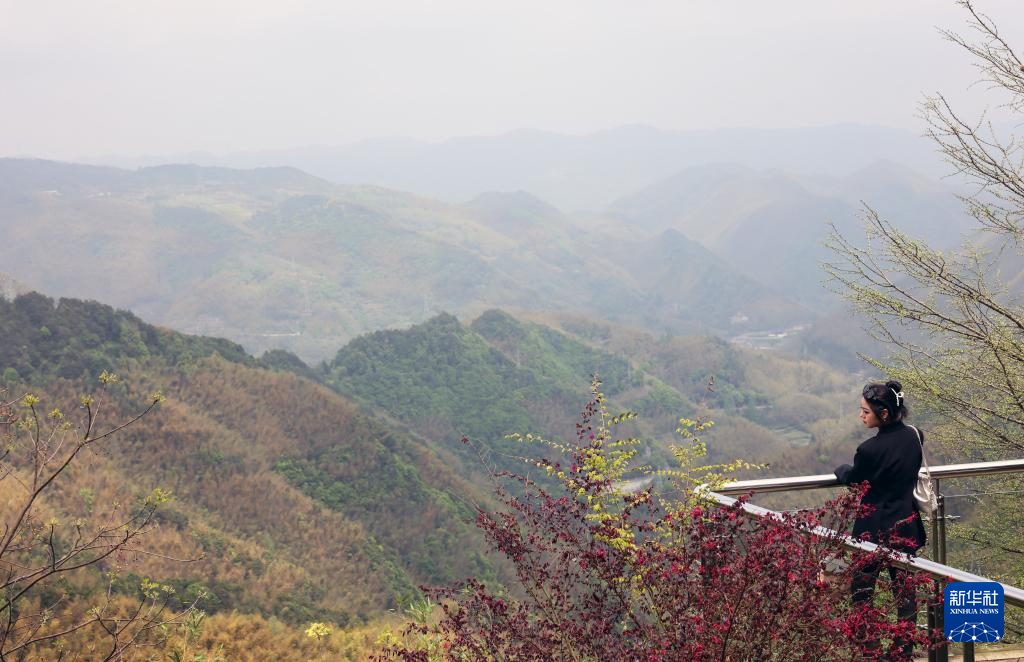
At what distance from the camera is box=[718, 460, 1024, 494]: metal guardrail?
159 inches

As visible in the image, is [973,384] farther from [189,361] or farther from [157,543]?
[189,361]

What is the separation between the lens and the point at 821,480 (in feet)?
14.2

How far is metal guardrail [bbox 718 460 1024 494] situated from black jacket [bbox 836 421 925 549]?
0.26 feet

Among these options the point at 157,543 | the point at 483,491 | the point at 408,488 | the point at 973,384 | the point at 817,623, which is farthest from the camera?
the point at 483,491

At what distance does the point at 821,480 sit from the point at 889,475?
340mm

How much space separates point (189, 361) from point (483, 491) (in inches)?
589

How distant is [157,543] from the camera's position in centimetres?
1981

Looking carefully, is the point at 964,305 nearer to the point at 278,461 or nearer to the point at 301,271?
the point at 278,461

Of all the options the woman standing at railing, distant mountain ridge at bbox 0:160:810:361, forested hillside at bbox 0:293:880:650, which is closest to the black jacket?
the woman standing at railing

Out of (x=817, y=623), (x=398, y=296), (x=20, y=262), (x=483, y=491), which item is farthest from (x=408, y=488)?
(x=20, y=262)

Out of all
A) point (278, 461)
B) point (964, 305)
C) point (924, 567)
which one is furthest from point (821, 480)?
point (278, 461)

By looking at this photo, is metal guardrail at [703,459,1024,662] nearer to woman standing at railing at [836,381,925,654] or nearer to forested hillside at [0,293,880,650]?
woman standing at railing at [836,381,925,654]

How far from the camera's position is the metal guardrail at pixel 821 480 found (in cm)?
404

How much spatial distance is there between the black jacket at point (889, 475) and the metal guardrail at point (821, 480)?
0.26ft
